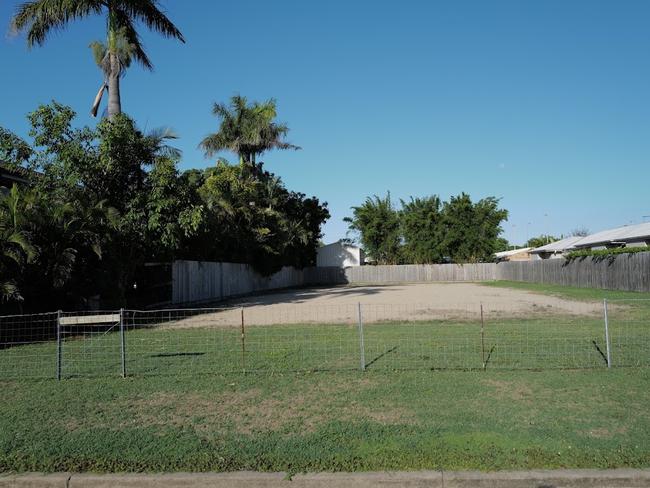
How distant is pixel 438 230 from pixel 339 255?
10916 mm

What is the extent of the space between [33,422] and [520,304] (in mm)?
18435

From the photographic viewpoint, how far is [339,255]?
202 feet

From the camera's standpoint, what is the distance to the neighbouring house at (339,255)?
6119 centimetres

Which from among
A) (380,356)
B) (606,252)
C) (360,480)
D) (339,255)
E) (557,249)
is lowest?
(360,480)

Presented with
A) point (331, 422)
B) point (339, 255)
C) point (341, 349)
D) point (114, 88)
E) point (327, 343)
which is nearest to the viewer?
point (331, 422)

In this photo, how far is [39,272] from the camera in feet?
48.0

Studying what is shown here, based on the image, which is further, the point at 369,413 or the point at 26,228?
the point at 26,228

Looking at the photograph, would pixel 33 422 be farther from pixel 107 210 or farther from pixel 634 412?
pixel 107 210

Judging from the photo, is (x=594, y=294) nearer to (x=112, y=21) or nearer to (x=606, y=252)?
(x=606, y=252)

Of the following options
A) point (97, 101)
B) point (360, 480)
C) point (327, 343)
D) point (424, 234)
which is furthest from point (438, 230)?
point (360, 480)

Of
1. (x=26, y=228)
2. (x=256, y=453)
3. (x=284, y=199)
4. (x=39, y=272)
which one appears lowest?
(x=256, y=453)

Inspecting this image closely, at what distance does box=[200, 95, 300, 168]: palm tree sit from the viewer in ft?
132

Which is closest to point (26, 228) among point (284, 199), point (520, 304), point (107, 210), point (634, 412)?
point (107, 210)

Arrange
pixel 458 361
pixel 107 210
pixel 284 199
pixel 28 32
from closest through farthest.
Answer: pixel 458 361
pixel 107 210
pixel 28 32
pixel 284 199
